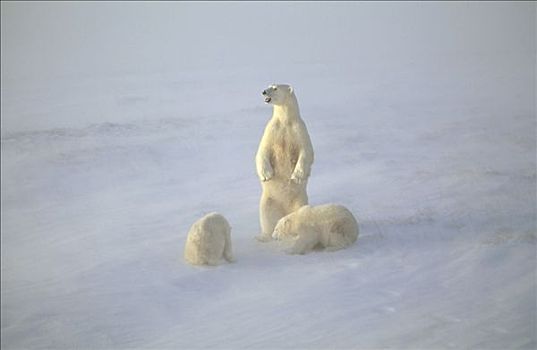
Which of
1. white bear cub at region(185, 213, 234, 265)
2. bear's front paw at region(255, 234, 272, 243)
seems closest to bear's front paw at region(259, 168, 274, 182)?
bear's front paw at region(255, 234, 272, 243)

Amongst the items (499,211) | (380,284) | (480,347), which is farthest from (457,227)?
(480,347)

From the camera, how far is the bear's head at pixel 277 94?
8.86 meters

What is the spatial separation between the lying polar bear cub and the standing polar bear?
0.51 metres

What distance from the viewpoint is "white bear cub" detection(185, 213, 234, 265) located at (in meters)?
8.08

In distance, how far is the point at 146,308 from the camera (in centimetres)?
731

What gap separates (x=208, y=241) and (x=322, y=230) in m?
1.21

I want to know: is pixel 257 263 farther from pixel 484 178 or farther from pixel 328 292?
pixel 484 178

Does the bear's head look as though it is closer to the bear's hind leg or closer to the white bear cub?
the bear's hind leg

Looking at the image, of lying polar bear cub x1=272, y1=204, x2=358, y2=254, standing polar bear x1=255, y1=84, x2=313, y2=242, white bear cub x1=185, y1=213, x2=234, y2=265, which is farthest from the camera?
standing polar bear x1=255, y1=84, x2=313, y2=242

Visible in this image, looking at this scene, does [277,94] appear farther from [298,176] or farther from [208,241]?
[208,241]

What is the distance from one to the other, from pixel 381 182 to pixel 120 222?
11.9 feet

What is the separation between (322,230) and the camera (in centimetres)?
839

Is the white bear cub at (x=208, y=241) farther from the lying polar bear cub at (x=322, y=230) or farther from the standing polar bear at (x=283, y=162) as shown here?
the standing polar bear at (x=283, y=162)

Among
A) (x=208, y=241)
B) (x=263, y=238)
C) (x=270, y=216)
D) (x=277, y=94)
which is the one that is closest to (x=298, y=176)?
(x=270, y=216)
